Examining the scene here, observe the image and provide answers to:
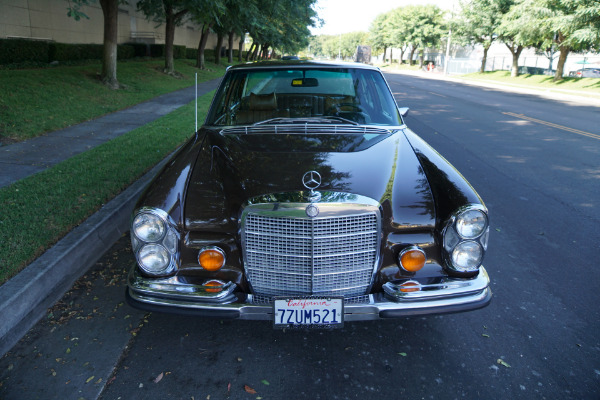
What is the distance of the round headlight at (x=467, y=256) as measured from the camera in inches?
98.5

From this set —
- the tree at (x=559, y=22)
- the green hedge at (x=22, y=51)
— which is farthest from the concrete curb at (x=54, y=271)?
the tree at (x=559, y=22)

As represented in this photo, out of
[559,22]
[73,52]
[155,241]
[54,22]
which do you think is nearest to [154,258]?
[155,241]

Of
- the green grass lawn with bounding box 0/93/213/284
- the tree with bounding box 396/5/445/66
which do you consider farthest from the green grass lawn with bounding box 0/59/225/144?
the tree with bounding box 396/5/445/66

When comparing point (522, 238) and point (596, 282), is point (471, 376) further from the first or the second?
point (522, 238)

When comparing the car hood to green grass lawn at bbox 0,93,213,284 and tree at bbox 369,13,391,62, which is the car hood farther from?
tree at bbox 369,13,391,62

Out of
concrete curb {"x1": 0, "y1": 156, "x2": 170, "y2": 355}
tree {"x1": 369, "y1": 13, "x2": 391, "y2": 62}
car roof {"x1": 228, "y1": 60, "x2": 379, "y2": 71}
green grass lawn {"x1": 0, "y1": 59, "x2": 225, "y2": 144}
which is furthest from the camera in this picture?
tree {"x1": 369, "y1": 13, "x2": 391, "y2": 62}

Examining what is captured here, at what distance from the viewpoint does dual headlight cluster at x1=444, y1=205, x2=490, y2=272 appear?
2.49 metres

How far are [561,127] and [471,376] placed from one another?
34.6 ft

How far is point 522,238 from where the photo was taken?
439 cm

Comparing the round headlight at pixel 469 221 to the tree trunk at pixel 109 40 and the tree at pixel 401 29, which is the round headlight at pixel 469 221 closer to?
the tree trunk at pixel 109 40

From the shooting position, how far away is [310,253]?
243 centimetres

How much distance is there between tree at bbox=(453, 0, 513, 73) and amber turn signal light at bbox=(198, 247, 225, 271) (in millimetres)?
39583

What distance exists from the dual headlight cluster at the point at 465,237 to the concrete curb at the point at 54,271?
274cm

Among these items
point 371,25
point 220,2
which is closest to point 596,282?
point 220,2
